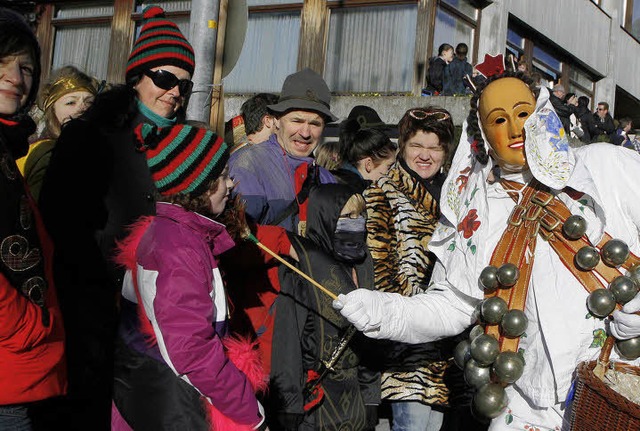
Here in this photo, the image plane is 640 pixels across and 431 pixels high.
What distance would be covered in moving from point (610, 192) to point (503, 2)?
13.7 m

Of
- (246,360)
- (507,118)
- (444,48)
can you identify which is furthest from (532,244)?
(444,48)

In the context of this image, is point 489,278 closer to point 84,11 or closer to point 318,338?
point 318,338

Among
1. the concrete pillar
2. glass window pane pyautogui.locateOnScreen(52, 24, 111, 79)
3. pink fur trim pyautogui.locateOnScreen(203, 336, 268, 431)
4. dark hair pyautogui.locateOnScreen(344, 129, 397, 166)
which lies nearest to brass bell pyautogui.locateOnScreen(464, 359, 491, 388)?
pink fur trim pyautogui.locateOnScreen(203, 336, 268, 431)

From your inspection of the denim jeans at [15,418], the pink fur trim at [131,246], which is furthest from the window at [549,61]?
the denim jeans at [15,418]

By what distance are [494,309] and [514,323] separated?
0.09 m

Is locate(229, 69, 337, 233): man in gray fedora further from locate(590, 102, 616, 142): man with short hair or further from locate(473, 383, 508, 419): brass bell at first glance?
locate(590, 102, 616, 142): man with short hair

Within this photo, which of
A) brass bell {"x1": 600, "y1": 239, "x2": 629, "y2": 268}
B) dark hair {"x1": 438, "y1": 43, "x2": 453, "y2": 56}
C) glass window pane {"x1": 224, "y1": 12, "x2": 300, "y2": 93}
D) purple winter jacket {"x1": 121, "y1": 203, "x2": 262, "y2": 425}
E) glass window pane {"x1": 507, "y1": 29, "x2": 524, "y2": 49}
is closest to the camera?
purple winter jacket {"x1": 121, "y1": 203, "x2": 262, "y2": 425}

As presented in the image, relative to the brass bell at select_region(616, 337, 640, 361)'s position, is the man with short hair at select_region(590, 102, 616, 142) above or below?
above

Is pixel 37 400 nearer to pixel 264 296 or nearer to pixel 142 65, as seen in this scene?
pixel 264 296

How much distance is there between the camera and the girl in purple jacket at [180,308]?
8.64ft

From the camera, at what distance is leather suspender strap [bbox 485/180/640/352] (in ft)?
9.18

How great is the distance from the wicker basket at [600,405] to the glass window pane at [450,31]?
11855mm

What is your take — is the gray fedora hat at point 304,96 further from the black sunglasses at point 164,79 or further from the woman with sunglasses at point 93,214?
the woman with sunglasses at point 93,214

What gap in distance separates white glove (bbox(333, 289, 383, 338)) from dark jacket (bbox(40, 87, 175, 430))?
93cm
